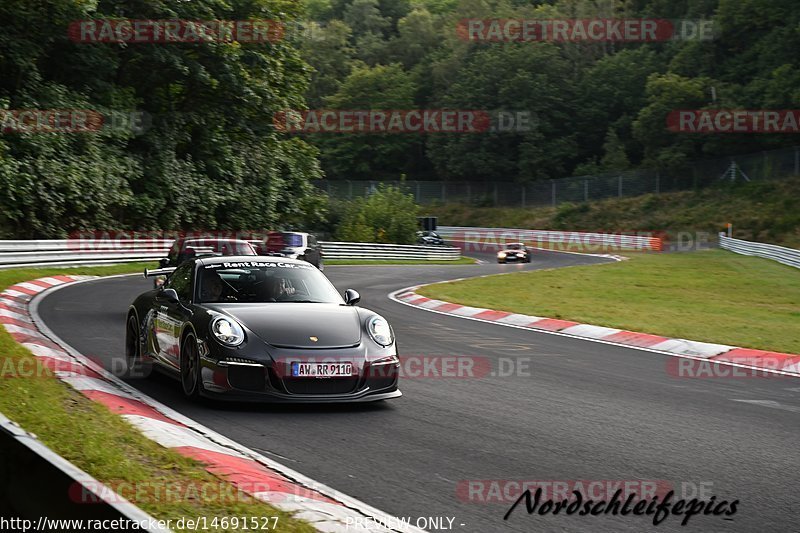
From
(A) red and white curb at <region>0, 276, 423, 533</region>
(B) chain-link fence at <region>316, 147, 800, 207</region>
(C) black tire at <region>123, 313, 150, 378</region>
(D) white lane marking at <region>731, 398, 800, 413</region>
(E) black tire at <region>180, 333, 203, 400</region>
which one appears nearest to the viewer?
(A) red and white curb at <region>0, 276, 423, 533</region>

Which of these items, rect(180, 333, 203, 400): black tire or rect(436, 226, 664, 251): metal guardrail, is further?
rect(436, 226, 664, 251): metal guardrail

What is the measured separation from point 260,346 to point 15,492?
14.7 feet

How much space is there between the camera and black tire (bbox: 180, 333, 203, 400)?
27.8 ft

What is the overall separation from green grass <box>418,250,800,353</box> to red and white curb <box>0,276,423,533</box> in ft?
29.5

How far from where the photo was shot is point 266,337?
27.2 ft

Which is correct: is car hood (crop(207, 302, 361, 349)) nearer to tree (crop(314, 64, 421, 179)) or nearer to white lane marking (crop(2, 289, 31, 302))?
white lane marking (crop(2, 289, 31, 302))

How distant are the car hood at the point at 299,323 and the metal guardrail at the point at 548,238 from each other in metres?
59.6

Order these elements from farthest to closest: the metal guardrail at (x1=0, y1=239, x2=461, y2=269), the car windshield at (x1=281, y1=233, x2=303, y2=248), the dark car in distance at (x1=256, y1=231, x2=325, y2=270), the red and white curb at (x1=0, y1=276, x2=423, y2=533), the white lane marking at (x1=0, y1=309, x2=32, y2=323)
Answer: the car windshield at (x1=281, y1=233, x2=303, y2=248) < the dark car in distance at (x1=256, y1=231, x2=325, y2=270) < the metal guardrail at (x1=0, y1=239, x2=461, y2=269) < the white lane marking at (x1=0, y1=309, x2=32, y2=323) < the red and white curb at (x1=0, y1=276, x2=423, y2=533)

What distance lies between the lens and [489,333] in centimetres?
1572

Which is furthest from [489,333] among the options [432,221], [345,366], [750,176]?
[750,176]

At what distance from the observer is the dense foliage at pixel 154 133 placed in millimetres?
33250

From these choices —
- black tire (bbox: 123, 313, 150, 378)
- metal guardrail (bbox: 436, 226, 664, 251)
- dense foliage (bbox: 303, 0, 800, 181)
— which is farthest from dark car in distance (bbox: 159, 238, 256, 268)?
metal guardrail (bbox: 436, 226, 664, 251)

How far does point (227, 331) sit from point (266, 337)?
34 centimetres

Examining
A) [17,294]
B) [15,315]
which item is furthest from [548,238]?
[15,315]
